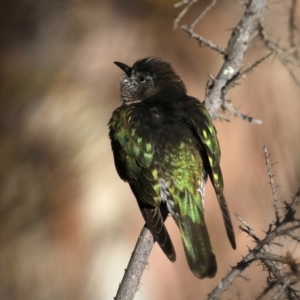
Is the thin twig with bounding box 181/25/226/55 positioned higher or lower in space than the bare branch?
higher

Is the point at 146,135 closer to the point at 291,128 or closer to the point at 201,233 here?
the point at 201,233

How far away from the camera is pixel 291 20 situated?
222cm

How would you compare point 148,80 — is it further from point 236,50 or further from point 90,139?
point 90,139

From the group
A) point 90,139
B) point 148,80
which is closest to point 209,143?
point 148,80

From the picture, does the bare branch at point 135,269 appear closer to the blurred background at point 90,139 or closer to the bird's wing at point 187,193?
the bird's wing at point 187,193

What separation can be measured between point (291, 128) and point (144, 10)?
1.52 meters

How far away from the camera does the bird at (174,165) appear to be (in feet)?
8.42

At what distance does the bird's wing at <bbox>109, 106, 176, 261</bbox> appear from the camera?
250cm

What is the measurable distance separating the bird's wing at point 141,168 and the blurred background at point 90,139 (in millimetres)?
1580

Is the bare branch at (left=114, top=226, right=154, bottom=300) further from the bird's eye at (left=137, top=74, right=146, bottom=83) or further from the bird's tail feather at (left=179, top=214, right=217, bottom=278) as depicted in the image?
the bird's eye at (left=137, top=74, right=146, bottom=83)

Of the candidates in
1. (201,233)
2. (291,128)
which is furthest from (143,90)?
(291,128)

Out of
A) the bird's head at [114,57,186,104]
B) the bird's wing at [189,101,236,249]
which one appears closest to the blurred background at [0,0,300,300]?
the bird's head at [114,57,186,104]

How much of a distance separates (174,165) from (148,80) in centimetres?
73

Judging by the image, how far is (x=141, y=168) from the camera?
105 inches
